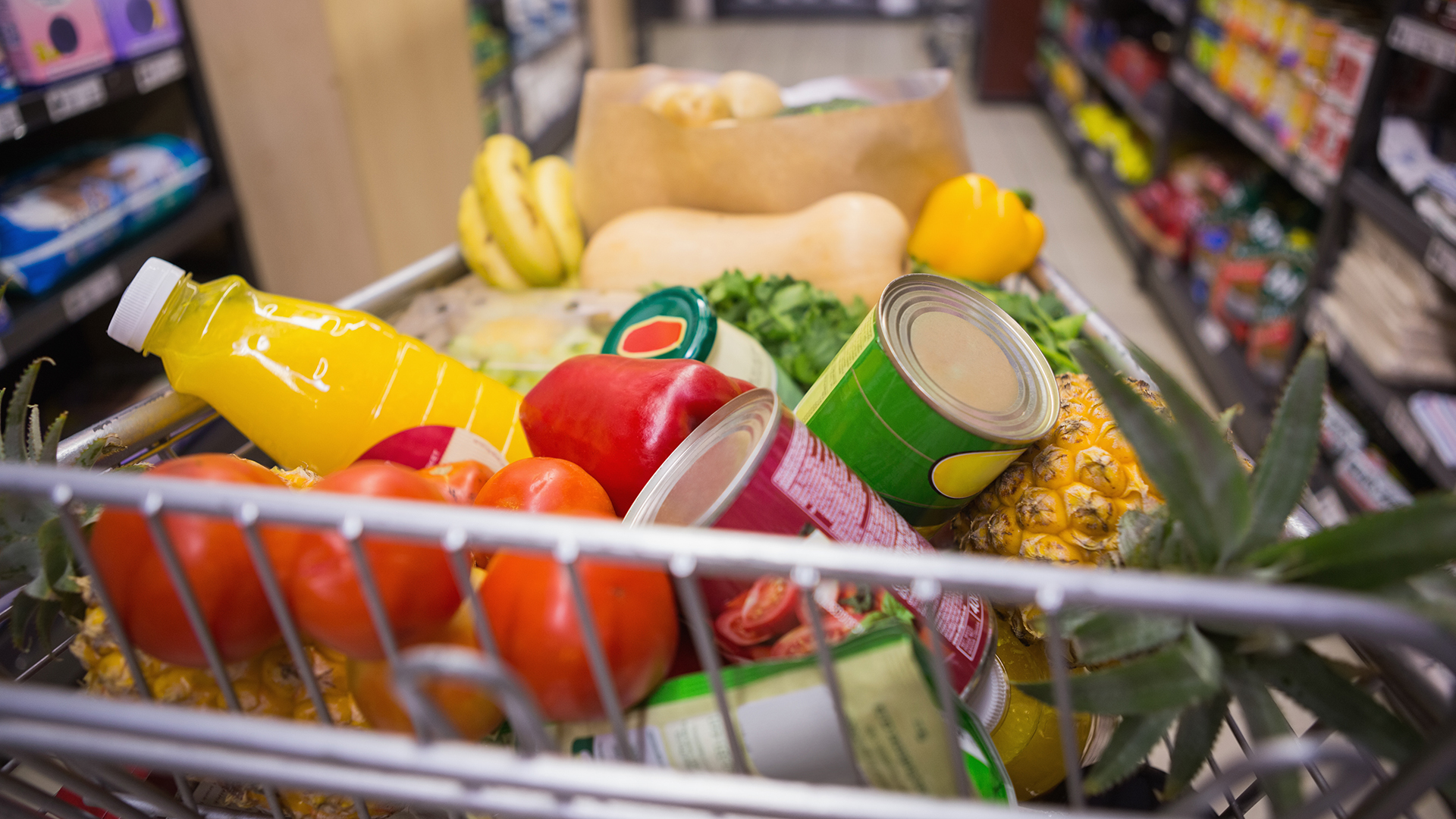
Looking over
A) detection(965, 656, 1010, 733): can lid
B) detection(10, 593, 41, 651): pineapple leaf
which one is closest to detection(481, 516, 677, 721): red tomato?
detection(965, 656, 1010, 733): can lid

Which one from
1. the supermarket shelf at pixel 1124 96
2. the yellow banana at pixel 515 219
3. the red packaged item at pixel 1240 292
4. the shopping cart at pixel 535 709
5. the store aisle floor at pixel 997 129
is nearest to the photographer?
the shopping cart at pixel 535 709

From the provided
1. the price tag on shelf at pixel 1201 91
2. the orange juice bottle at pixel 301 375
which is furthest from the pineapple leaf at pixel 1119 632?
the price tag on shelf at pixel 1201 91

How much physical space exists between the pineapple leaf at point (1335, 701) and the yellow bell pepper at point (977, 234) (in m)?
0.93

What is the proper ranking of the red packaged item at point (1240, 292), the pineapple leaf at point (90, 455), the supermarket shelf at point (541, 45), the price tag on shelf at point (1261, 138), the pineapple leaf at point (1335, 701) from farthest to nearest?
1. the supermarket shelf at point (541, 45)
2. the red packaged item at point (1240, 292)
3. the price tag on shelf at point (1261, 138)
4. the pineapple leaf at point (90, 455)
5. the pineapple leaf at point (1335, 701)

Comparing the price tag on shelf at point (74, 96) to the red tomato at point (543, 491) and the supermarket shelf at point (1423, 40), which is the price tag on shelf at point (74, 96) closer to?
the red tomato at point (543, 491)

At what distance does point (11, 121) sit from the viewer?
1.71 meters

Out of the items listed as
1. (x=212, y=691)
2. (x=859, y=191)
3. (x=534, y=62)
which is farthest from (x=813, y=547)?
(x=534, y=62)

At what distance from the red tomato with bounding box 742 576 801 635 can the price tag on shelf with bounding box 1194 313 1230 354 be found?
9.11 feet

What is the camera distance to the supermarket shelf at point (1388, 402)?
1.76 metres

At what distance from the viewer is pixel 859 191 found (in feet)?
5.03

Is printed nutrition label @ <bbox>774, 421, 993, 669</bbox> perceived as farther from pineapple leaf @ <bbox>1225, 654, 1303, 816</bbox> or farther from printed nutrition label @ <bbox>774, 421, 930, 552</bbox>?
pineapple leaf @ <bbox>1225, 654, 1303, 816</bbox>

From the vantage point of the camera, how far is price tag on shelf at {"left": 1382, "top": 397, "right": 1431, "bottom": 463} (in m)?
1.79

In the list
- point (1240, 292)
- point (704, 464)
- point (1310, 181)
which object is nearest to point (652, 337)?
point (704, 464)

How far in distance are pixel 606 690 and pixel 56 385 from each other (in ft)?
9.34
